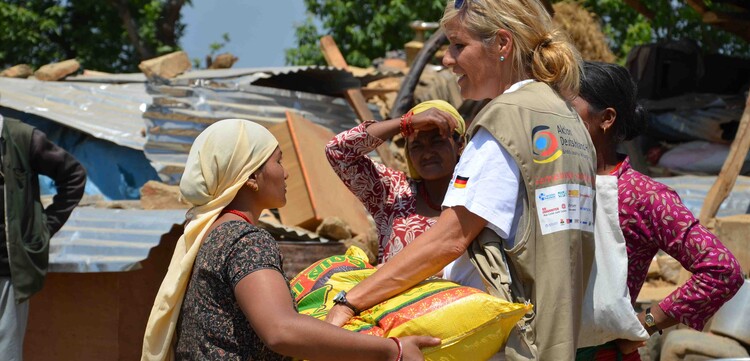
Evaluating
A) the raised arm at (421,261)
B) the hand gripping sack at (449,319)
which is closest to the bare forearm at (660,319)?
the hand gripping sack at (449,319)

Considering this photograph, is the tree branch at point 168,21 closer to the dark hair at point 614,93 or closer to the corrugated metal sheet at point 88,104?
the corrugated metal sheet at point 88,104

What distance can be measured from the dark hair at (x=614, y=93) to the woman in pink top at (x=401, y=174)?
0.73 metres

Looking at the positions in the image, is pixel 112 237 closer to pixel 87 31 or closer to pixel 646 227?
pixel 646 227

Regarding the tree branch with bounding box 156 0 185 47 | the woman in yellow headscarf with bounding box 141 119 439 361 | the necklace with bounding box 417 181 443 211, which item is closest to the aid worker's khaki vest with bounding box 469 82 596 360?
the woman in yellow headscarf with bounding box 141 119 439 361

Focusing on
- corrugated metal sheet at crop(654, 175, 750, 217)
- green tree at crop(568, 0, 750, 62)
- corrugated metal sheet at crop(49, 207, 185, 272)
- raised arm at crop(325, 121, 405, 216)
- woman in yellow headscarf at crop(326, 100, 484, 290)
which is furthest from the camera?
green tree at crop(568, 0, 750, 62)

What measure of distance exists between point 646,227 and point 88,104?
7553 millimetres

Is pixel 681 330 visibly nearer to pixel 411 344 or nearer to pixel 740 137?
pixel 740 137

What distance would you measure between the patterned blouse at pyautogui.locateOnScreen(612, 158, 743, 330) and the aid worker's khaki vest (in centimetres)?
53

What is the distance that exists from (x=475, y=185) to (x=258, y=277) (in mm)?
586

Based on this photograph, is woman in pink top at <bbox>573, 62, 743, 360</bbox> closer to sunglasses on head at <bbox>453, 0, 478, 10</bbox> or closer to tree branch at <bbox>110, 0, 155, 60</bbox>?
sunglasses on head at <bbox>453, 0, 478, 10</bbox>

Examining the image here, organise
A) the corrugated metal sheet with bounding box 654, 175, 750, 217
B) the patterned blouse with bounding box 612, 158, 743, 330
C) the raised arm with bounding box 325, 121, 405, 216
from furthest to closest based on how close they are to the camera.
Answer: the corrugated metal sheet with bounding box 654, 175, 750, 217, the raised arm with bounding box 325, 121, 405, 216, the patterned blouse with bounding box 612, 158, 743, 330

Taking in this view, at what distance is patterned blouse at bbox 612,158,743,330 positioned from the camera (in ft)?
9.78

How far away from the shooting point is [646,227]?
3002 millimetres

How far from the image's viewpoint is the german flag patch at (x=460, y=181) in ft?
8.25
